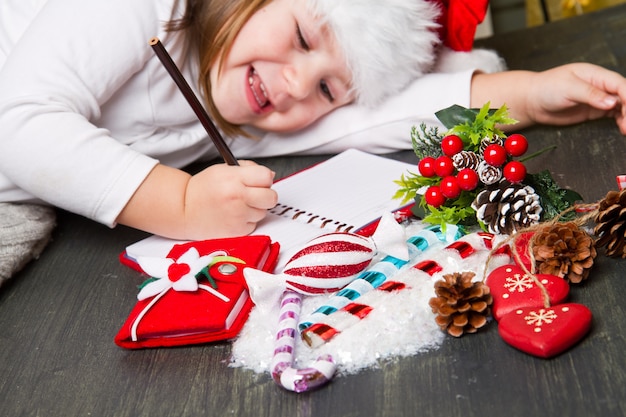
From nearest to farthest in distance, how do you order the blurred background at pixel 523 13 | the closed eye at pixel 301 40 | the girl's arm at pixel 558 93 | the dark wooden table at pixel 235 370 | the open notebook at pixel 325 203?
1. the dark wooden table at pixel 235 370
2. the open notebook at pixel 325 203
3. the girl's arm at pixel 558 93
4. the closed eye at pixel 301 40
5. the blurred background at pixel 523 13

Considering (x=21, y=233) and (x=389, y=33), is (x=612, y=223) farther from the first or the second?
(x=21, y=233)

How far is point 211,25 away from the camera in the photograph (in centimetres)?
105

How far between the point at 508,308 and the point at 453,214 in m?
0.17

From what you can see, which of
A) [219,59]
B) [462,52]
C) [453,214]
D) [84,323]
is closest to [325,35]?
[219,59]

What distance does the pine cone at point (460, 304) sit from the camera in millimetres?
573

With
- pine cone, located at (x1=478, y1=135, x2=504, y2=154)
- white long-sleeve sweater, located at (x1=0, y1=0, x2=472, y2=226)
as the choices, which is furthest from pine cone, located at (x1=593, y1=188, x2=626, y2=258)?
white long-sleeve sweater, located at (x1=0, y1=0, x2=472, y2=226)

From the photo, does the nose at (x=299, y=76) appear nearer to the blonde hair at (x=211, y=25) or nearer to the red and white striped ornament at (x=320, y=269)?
the blonde hair at (x=211, y=25)

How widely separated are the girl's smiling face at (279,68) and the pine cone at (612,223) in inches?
20.2

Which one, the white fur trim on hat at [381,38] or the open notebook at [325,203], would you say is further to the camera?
the white fur trim on hat at [381,38]

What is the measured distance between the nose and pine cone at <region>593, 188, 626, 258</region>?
0.51 meters

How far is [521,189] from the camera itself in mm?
688

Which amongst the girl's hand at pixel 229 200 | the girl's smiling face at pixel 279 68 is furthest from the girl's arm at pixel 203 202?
the girl's smiling face at pixel 279 68

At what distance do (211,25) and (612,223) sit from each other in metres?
0.66

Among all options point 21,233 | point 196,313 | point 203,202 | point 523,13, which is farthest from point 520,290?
point 523,13
